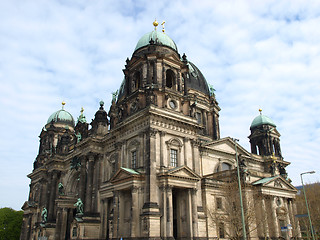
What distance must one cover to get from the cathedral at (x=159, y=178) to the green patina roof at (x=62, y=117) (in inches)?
732

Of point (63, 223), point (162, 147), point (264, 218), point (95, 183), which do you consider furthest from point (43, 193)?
point (264, 218)

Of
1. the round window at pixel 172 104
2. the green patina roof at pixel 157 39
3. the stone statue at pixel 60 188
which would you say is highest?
the green patina roof at pixel 157 39

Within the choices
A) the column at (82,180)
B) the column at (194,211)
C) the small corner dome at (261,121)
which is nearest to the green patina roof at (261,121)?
the small corner dome at (261,121)

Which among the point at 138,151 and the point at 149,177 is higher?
the point at 138,151

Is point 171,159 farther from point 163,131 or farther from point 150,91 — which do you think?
point 150,91

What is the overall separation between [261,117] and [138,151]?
3369 cm

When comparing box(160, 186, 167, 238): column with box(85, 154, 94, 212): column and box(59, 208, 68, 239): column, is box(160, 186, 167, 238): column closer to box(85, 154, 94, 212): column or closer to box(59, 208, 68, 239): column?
box(85, 154, 94, 212): column

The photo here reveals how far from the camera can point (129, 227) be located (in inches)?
1347

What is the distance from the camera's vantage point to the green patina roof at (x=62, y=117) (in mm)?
70875

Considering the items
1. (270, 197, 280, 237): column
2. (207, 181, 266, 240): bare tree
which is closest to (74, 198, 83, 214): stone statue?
(207, 181, 266, 240): bare tree

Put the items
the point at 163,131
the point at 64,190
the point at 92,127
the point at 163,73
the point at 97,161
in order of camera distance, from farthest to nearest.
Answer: the point at 64,190
the point at 92,127
the point at 97,161
the point at 163,73
the point at 163,131

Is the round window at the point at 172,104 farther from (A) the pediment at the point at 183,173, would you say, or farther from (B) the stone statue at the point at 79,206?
(B) the stone statue at the point at 79,206

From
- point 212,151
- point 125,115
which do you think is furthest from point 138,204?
point 212,151

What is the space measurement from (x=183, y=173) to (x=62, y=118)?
45.6 m
